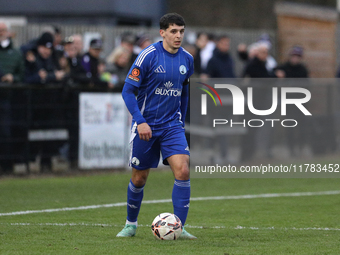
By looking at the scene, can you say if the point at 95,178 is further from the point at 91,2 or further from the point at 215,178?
the point at 91,2

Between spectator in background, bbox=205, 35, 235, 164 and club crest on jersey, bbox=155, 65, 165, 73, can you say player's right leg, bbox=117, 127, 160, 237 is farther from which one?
spectator in background, bbox=205, 35, 235, 164

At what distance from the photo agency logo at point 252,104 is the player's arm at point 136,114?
305 inches

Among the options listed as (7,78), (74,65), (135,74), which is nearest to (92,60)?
(74,65)

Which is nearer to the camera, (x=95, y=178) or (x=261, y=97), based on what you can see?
(x=95, y=178)

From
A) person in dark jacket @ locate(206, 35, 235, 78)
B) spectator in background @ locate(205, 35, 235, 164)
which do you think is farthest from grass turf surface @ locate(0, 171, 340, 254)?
person in dark jacket @ locate(206, 35, 235, 78)

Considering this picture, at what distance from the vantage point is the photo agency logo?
47.8ft

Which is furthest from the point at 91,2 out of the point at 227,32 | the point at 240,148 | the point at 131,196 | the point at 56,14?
the point at 131,196

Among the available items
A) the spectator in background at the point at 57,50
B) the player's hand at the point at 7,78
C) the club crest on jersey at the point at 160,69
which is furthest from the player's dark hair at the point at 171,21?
the spectator in background at the point at 57,50

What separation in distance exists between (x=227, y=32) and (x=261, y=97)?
6185mm

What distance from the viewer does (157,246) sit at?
249 inches

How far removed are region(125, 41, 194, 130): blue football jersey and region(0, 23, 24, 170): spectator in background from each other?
579 centimetres

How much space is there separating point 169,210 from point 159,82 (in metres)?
2.72

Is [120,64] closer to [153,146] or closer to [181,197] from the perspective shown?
[153,146]

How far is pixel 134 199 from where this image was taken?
7.09 m
